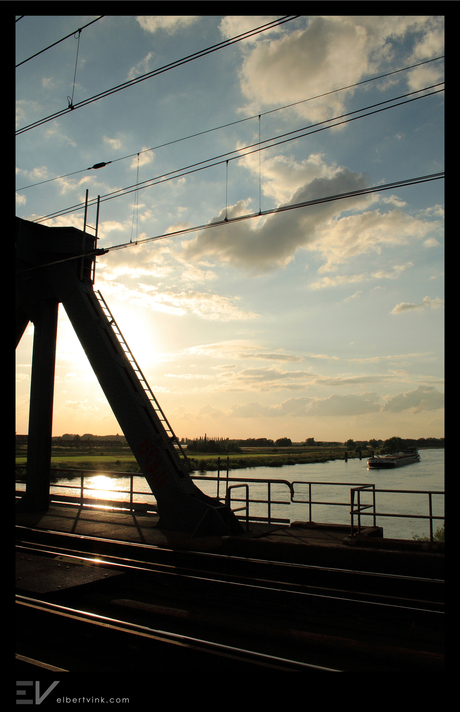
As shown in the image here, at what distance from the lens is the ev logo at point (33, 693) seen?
3924 mm

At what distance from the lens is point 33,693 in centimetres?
400

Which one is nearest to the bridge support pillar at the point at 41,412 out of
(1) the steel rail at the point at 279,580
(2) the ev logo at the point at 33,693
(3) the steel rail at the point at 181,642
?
(1) the steel rail at the point at 279,580

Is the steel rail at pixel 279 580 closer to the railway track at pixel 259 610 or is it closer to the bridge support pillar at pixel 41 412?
the railway track at pixel 259 610

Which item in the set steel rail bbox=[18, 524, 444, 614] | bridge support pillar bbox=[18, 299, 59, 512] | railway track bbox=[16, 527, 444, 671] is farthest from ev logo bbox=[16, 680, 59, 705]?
bridge support pillar bbox=[18, 299, 59, 512]

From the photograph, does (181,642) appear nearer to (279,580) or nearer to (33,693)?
(33,693)

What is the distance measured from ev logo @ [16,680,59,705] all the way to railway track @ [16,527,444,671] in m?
1.19

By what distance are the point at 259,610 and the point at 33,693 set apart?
3589 millimetres

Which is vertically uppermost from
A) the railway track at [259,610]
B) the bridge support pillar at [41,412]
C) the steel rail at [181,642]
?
the bridge support pillar at [41,412]

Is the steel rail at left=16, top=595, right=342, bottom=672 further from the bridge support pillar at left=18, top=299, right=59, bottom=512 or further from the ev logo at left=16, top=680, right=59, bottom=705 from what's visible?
the bridge support pillar at left=18, top=299, right=59, bottom=512

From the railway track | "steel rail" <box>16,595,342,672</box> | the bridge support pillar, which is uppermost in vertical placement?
the bridge support pillar

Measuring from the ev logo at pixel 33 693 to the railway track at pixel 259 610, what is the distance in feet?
3.89

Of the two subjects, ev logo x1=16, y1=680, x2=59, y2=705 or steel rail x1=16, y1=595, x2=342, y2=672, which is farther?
steel rail x1=16, y1=595, x2=342, y2=672

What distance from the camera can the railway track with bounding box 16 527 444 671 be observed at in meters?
5.03

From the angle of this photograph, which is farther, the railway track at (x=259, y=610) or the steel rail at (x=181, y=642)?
the railway track at (x=259, y=610)
